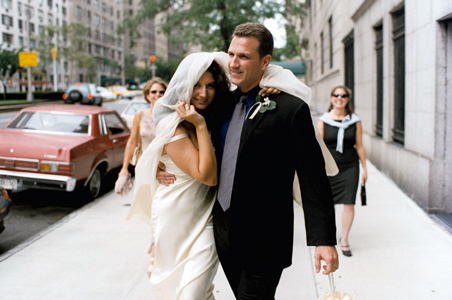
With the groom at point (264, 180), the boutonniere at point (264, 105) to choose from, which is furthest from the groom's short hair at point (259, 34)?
the boutonniere at point (264, 105)

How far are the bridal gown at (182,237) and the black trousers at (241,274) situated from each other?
0.31 ft

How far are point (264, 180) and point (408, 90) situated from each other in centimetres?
583

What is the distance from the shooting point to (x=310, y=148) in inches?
81.2

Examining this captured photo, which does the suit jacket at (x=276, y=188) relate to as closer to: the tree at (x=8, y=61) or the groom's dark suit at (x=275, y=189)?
the groom's dark suit at (x=275, y=189)

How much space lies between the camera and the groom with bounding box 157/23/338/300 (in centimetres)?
206

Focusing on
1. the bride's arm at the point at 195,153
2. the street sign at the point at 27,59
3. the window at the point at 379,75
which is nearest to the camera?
the bride's arm at the point at 195,153

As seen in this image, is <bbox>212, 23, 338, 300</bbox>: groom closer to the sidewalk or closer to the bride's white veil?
the bride's white veil

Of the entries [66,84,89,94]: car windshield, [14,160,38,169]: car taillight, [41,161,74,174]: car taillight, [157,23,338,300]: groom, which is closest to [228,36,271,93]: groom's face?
[157,23,338,300]: groom

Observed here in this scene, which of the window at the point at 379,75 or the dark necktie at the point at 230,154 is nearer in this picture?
the dark necktie at the point at 230,154

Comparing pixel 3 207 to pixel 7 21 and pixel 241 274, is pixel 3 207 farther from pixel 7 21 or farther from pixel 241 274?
pixel 7 21

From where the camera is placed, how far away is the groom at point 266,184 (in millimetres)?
2062

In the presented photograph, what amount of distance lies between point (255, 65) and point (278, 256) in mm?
1002

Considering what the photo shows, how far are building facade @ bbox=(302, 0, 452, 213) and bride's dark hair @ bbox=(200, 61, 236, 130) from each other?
4178mm

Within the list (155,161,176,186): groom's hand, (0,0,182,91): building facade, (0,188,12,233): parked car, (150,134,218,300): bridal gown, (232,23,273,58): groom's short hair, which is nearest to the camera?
(232,23,273,58): groom's short hair
